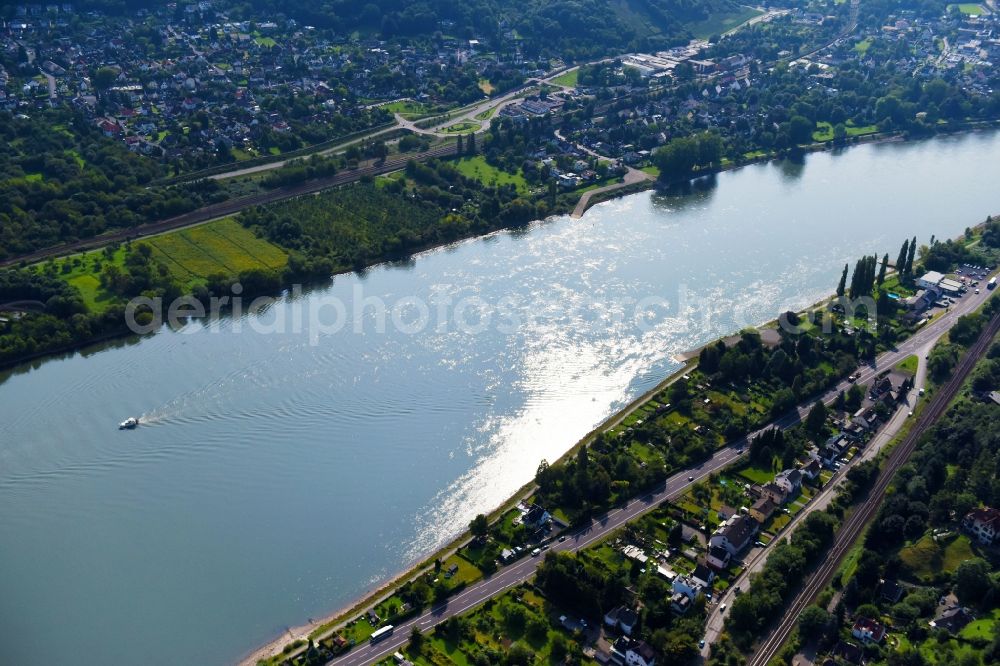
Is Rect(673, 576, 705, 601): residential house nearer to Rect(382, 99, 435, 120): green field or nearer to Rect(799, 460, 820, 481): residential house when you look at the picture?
Rect(799, 460, 820, 481): residential house

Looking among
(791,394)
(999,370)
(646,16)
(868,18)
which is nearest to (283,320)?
(791,394)

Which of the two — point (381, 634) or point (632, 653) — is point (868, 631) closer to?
point (632, 653)

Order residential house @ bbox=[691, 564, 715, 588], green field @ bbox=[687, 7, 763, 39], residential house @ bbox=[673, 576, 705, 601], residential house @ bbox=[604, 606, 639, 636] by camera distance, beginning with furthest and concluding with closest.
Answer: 1. green field @ bbox=[687, 7, 763, 39]
2. residential house @ bbox=[691, 564, 715, 588]
3. residential house @ bbox=[673, 576, 705, 601]
4. residential house @ bbox=[604, 606, 639, 636]

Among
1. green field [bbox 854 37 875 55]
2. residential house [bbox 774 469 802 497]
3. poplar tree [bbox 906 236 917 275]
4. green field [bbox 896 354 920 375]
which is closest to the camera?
residential house [bbox 774 469 802 497]

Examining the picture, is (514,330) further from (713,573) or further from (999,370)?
(999,370)

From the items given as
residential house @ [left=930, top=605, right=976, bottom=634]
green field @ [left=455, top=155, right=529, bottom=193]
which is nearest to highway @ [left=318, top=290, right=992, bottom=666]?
residential house @ [left=930, top=605, right=976, bottom=634]

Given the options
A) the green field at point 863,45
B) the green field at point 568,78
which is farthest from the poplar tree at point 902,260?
the green field at point 863,45

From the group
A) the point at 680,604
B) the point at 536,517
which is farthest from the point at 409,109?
the point at 680,604

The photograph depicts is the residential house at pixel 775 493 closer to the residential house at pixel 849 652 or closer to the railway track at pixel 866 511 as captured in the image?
the railway track at pixel 866 511
